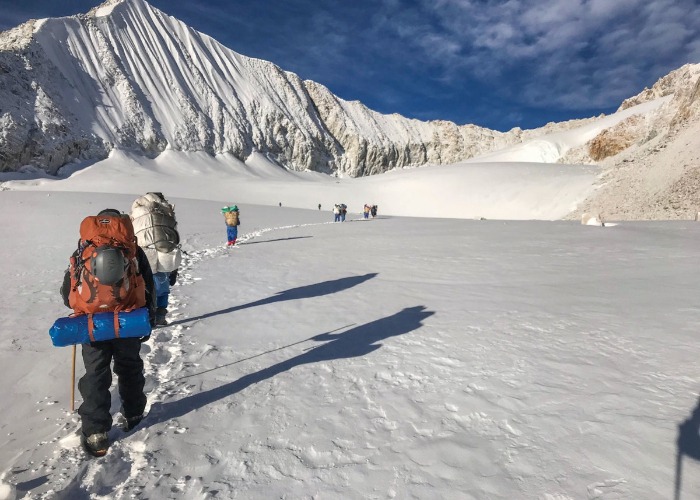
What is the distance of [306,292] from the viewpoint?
7461 mm

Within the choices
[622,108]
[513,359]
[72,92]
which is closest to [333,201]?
[513,359]

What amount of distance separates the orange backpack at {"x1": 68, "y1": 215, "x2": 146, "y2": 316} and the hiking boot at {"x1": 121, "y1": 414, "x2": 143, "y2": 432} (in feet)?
3.02

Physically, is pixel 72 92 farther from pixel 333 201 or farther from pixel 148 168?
pixel 333 201

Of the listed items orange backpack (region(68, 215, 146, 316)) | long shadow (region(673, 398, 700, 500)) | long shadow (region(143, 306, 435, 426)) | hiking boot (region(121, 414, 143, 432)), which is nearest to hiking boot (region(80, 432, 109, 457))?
hiking boot (region(121, 414, 143, 432))

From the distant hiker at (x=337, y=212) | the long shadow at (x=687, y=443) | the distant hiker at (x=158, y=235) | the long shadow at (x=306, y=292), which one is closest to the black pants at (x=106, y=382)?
the distant hiker at (x=158, y=235)

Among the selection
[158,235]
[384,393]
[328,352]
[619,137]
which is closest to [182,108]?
[619,137]

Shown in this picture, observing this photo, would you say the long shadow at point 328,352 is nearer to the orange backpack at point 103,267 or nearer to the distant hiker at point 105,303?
the distant hiker at point 105,303

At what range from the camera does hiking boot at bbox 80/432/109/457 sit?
276 centimetres

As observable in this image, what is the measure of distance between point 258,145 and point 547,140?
71.6 meters

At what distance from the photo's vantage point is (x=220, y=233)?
1681 cm

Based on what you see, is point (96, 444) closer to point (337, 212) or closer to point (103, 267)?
point (103, 267)

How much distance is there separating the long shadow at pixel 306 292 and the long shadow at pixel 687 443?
5446mm

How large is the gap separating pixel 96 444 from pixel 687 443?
417 centimetres

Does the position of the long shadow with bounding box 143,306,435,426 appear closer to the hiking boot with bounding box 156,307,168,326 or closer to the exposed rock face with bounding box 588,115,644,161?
the hiking boot with bounding box 156,307,168,326
